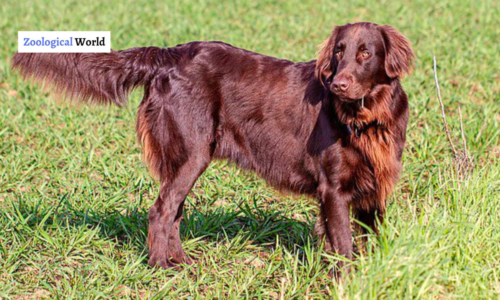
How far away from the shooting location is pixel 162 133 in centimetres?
428

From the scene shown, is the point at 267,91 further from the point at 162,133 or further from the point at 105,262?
the point at 105,262

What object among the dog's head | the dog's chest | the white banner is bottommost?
the dog's chest

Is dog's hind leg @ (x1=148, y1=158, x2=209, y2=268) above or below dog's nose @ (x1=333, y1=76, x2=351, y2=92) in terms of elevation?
below

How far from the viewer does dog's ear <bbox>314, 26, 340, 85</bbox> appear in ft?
12.8

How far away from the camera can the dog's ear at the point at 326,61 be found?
3.89 meters

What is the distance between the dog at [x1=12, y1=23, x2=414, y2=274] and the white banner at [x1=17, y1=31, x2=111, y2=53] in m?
0.06

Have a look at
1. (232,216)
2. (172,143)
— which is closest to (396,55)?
(172,143)

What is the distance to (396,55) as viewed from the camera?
3783 millimetres

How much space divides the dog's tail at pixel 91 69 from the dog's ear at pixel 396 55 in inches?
57.2

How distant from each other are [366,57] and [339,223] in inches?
39.3

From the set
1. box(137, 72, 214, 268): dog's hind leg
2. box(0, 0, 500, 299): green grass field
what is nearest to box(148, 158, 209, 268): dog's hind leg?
box(137, 72, 214, 268): dog's hind leg

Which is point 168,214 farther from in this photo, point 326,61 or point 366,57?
point 366,57

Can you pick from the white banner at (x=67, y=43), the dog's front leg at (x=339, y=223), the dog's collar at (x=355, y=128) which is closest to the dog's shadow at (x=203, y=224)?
the dog's front leg at (x=339, y=223)

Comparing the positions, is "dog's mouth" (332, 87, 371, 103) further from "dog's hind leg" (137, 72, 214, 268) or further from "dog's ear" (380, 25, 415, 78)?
"dog's hind leg" (137, 72, 214, 268)
